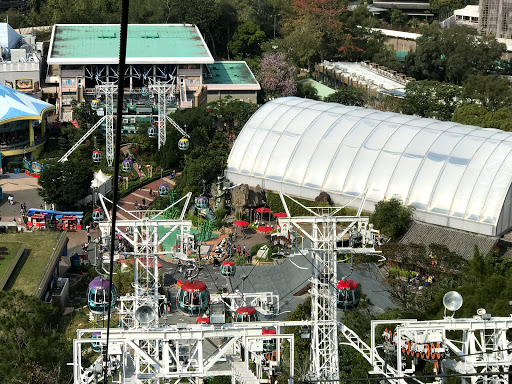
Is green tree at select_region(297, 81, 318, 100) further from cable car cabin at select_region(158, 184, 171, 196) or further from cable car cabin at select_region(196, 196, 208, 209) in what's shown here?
cable car cabin at select_region(196, 196, 208, 209)

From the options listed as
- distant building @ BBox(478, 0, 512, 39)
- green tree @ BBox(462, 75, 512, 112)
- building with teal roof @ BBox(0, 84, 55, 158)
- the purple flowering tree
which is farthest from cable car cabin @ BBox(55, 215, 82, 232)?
distant building @ BBox(478, 0, 512, 39)

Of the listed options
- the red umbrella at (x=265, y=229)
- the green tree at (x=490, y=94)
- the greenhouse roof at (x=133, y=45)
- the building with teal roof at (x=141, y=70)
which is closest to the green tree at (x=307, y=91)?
the building with teal roof at (x=141, y=70)

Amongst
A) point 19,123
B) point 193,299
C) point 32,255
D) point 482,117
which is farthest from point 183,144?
point 193,299

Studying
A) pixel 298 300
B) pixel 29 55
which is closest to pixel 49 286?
pixel 298 300

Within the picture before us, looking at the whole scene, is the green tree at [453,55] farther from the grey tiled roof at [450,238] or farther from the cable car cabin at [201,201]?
the cable car cabin at [201,201]

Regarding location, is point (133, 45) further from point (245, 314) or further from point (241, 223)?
point (245, 314)

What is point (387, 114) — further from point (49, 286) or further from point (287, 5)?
point (287, 5)

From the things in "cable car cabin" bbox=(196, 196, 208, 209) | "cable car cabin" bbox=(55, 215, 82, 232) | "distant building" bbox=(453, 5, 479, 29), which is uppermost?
"distant building" bbox=(453, 5, 479, 29)
